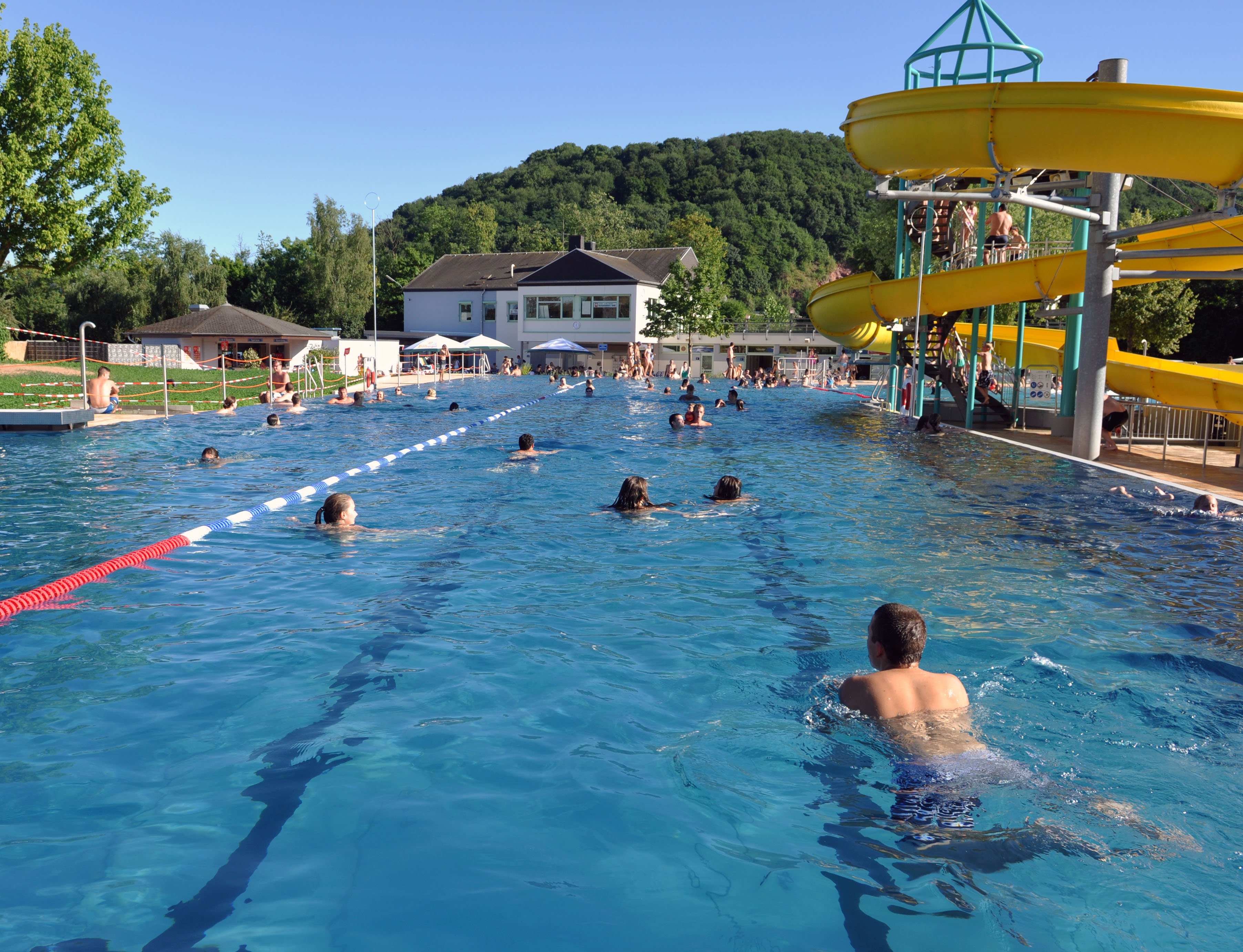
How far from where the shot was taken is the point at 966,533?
356 inches

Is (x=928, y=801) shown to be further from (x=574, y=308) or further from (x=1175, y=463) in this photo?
(x=574, y=308)

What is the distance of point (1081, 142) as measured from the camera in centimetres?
1129

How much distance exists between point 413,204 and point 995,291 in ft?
325

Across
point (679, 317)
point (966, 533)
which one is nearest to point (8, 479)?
point (966, 533)

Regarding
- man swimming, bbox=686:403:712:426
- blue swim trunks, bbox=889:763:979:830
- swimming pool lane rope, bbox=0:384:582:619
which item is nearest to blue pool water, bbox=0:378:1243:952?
blue swim trunks, bbox=889:763:979:830

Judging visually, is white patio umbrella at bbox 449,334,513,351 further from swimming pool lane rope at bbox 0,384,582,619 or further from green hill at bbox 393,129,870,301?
green hill at bbox 393,129,870,301

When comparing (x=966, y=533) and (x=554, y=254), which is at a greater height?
(x=554, y=254)

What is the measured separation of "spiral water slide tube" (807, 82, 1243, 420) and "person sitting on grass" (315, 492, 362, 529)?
8862mm

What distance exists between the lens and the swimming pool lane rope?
641 centimetres

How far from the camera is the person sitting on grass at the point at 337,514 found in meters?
9.05

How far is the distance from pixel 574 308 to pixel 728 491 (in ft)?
165

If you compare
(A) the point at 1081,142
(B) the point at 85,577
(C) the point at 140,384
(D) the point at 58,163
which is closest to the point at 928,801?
(B) the point at 85,577

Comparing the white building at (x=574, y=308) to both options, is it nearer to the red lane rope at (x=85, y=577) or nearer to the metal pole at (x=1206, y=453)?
the metal pole at (x=1206, y=453)

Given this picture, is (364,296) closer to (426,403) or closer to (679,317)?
(679,317)
